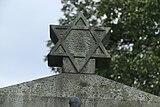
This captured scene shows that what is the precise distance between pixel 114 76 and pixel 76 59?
10963 millimetres

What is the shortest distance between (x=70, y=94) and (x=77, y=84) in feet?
0.46

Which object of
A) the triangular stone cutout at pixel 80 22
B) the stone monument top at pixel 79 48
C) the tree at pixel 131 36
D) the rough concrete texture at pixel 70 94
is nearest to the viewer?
the rough concrete texture at pixel 70 94

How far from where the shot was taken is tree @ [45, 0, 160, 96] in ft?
52.7

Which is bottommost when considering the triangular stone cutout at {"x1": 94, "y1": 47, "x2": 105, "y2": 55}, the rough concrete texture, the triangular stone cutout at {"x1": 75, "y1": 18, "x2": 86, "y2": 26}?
the rough concrete texture

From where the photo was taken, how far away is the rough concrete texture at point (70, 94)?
509cm

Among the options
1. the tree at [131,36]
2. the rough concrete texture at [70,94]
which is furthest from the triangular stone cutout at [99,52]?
the tree at [131,36]

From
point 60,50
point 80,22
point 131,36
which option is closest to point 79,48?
point 60,50

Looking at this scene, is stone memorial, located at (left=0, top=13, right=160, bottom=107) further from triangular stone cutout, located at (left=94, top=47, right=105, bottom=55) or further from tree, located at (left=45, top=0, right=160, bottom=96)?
tree, located at (left=45, top=0, right=160, bottom=96)

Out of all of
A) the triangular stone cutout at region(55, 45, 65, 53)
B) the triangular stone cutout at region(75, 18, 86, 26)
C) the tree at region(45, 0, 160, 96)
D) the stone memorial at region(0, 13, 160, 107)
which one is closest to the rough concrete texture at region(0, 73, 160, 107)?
the stone memorial at region(0, 13, 160, 107)

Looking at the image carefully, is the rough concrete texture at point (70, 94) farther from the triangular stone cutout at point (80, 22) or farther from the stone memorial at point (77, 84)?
the triangular stone cutout at point (80, 22)

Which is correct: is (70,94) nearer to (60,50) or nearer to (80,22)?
(60,50)

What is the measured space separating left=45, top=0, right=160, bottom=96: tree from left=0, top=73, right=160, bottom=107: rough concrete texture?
34.9 ft

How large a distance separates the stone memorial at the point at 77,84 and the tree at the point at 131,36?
1049 cm

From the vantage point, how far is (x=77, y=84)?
5.24 metres
